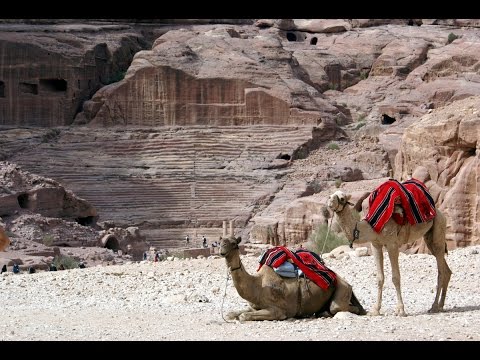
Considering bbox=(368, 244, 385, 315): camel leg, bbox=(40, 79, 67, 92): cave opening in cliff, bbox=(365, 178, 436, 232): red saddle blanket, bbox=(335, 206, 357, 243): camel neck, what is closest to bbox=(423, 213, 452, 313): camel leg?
bbox=(365, 178, 436, 232): red saddle blanket

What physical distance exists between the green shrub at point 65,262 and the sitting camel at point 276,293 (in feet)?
61.4

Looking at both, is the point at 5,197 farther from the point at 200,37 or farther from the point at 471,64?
the point at 471,64

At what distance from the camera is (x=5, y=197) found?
38438 mm

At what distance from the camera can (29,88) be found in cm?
6762

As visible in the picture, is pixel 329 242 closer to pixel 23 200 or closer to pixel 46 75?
pixel 23 200

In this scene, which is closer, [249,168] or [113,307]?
[113,307]

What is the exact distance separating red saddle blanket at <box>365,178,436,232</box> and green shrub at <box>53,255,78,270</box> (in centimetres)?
1883

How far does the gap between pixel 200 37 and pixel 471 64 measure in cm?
1654

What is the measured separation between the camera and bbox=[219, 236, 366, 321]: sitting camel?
39.7 feet

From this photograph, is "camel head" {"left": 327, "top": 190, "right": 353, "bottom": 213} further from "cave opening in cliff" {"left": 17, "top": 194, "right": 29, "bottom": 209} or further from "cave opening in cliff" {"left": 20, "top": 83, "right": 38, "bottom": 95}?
"cave opening in cliff" {"left": 20, "top": 83, "right": 38, "bottom": 95}

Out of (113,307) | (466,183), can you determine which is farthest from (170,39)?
(113,307)

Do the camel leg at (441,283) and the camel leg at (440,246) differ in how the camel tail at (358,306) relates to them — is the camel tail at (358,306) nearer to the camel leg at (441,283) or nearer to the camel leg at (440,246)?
the camel leg at (441,283)
